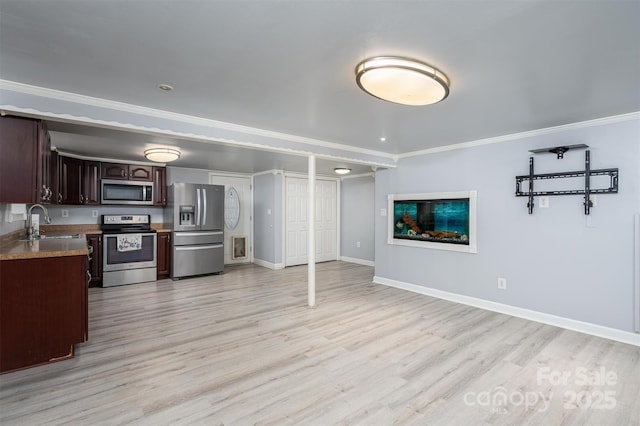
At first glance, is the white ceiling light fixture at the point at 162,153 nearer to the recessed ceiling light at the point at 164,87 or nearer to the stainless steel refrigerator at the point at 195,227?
the stainless steel refrigerator at the point at 195,227

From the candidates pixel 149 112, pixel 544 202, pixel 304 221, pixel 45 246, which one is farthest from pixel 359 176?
pixel 45 246

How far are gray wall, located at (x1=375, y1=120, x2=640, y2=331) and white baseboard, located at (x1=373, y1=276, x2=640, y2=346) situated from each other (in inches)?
2.2

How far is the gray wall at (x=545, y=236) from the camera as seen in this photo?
3145 millimetres

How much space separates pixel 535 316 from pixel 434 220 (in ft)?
5.67

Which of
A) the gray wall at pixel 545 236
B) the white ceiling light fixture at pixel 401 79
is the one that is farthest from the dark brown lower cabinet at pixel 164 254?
the white ceiling light fixture at pixel 401 79

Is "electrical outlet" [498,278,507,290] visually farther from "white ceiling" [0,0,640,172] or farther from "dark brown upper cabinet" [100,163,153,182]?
"dark brown upper cabinet" [100,163,153,182]

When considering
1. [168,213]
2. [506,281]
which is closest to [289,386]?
[506,281]

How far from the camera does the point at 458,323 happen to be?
11.8 ft

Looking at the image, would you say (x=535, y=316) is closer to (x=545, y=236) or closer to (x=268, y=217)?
(x=545, y=236)

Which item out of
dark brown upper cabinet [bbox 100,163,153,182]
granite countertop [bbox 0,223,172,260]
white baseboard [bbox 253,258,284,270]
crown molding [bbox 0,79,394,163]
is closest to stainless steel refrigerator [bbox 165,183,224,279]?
dark brown upper cabinet [bbox 100,163,153,182]

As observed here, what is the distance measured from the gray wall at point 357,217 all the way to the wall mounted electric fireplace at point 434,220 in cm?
201

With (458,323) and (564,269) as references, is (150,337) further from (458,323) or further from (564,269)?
(564,269)

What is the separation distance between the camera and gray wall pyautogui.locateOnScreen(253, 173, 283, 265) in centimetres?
681

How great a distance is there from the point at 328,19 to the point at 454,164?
3490 millimetres
